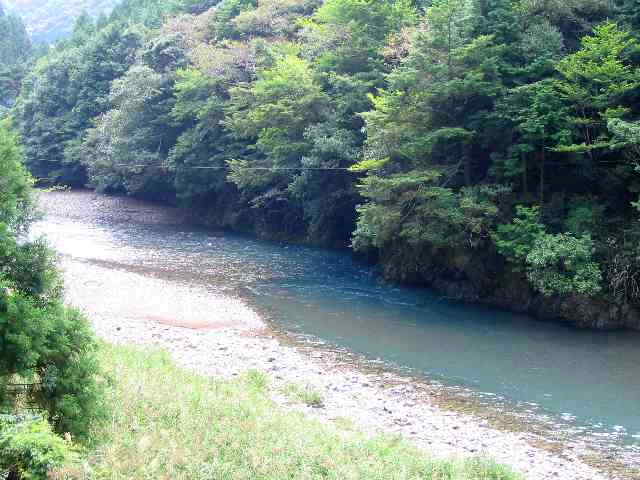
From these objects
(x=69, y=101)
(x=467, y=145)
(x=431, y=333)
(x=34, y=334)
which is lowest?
(x=431, y=333)

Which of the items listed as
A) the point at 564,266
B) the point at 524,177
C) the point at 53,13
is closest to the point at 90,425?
the point at 564,266

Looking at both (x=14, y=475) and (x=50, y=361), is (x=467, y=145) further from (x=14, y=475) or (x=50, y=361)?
(x=14, y=475)

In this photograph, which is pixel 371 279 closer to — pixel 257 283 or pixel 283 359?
pixel 257 283

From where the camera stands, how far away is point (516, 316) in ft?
64.5

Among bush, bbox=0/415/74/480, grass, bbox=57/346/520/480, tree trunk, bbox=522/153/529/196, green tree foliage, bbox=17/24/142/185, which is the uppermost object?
green tree foliage, bbox=17/24/142/185

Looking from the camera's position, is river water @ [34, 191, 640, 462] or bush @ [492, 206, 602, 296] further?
bush @ [492, 206, 602, 296]

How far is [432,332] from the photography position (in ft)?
59.5

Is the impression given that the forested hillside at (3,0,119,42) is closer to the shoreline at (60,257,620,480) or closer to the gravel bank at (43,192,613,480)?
the gravel bank at (43,192,613,480)

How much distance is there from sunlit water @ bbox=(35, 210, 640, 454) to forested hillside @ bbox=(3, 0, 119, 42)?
435 feet

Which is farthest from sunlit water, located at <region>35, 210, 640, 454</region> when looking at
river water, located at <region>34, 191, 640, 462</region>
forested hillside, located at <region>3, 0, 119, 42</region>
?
forested hillside, located at <region>3, 0, 119, 42</region>

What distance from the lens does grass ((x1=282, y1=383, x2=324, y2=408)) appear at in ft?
40.9

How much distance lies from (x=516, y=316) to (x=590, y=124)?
6173mm

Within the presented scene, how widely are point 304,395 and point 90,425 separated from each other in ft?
16.9

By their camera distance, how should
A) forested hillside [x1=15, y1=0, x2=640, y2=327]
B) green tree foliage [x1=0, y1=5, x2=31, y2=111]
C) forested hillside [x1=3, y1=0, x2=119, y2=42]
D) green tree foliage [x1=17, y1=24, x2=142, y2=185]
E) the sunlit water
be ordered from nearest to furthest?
the sunlit water < forested hillside [x1=15, y1=0, x2=640, y2=327] < green tree foliage [x1=17, y1=24, x2=142, y2=185] < green tree foliage [x1=0, y1=5, x2=31, y2=111] < forested hillside [x1=3, y1=0, x2=119, y2=42]
